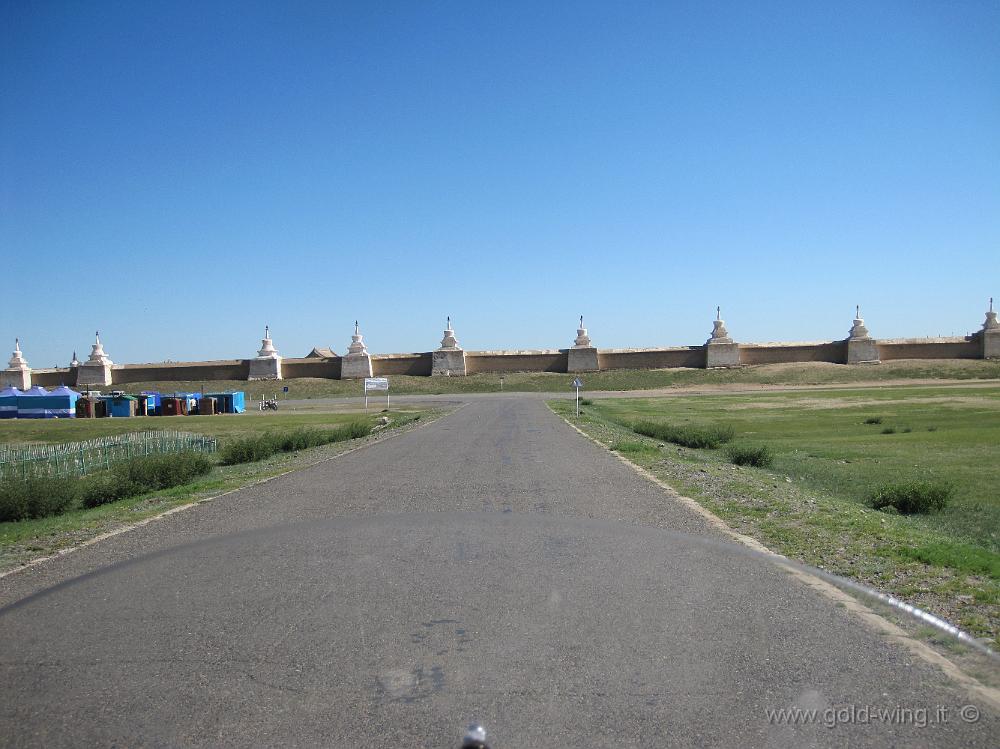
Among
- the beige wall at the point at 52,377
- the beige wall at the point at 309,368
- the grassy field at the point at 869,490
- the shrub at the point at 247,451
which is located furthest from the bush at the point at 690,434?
the beige wall at the point at 52,377

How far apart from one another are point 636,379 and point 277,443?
175 feet

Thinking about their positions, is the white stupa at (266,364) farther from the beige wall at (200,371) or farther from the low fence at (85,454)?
the low fence at (85,454)

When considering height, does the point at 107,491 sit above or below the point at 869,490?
above

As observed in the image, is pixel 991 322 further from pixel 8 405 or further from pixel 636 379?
pixel 8 405

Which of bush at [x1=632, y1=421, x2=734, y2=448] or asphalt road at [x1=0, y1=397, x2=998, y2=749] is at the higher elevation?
asphalt road at [x1=0, y1=397, x2=998, y2=749]

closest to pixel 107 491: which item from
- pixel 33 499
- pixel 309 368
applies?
pixel 33 499

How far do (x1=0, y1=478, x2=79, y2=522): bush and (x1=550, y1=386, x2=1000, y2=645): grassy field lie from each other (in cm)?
1180

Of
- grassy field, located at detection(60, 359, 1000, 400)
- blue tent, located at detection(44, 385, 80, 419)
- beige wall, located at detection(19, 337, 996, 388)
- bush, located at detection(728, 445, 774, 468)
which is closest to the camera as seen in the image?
bush, located at detection(728, 445, 774, 468)

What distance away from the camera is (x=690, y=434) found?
27.5m

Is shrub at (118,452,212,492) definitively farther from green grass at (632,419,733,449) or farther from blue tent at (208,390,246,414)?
blue tent at (208,390,246,414)

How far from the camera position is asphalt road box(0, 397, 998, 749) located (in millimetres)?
3982

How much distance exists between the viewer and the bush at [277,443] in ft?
81.0

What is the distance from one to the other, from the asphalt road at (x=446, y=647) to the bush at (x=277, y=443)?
52.8 ft

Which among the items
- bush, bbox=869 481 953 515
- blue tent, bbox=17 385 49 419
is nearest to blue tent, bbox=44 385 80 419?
blue tent, bbox=17 385 49 419
